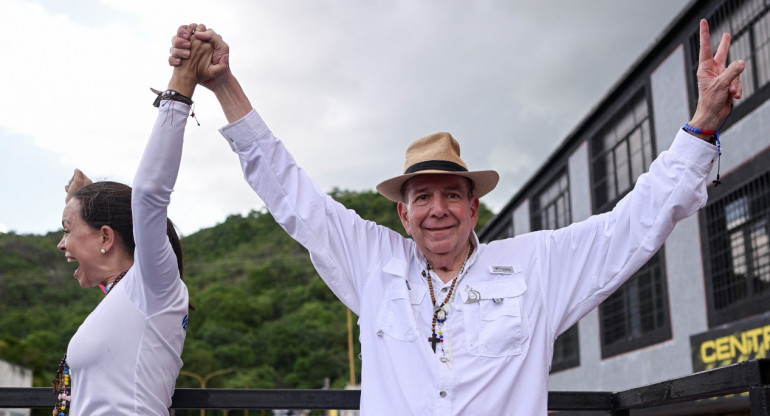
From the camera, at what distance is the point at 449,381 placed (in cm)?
254

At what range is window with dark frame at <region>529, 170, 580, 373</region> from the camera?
71.8 ft

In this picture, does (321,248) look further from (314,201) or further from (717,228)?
(717,228)

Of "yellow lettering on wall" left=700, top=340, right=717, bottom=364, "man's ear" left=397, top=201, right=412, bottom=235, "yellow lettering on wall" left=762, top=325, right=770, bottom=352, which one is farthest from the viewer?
"yellow lettering on wall" left=700, top=340, right=717, bottom=364

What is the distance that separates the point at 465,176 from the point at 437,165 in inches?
5.1

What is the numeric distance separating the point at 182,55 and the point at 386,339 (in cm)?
116

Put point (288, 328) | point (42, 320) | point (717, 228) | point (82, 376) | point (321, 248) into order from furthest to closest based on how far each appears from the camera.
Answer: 1. point (288, 328)
2. point (42, 320)
3. point (717, 228)
4. point (321, 248)
5. point (82, 376)

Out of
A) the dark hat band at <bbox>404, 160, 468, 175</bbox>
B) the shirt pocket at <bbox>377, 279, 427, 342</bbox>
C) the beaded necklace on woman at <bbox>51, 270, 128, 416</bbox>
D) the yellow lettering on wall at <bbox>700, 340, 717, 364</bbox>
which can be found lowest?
the beaded necklace on woman at <bbox>51, 270, 128, 416</bbox>

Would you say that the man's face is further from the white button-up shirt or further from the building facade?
the building facade

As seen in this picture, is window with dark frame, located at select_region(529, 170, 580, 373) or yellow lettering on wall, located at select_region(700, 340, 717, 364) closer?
yellow lettering on wall, located at select_region(700, 340, 717, 364)

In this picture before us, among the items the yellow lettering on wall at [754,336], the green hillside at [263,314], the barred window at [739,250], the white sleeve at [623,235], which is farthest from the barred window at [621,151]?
the green hillside at [263,314]

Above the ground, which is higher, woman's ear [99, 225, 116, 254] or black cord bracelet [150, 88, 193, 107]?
black cord bracelet [150, 88, 193, 107]

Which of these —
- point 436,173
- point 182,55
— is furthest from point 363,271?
point 182,55

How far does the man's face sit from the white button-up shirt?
93mm

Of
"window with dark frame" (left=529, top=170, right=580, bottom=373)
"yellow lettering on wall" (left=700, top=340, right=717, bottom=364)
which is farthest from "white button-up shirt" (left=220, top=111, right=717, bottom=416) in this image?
"window with dark frame" (left=529, top=170, right=580, bottom=373)
